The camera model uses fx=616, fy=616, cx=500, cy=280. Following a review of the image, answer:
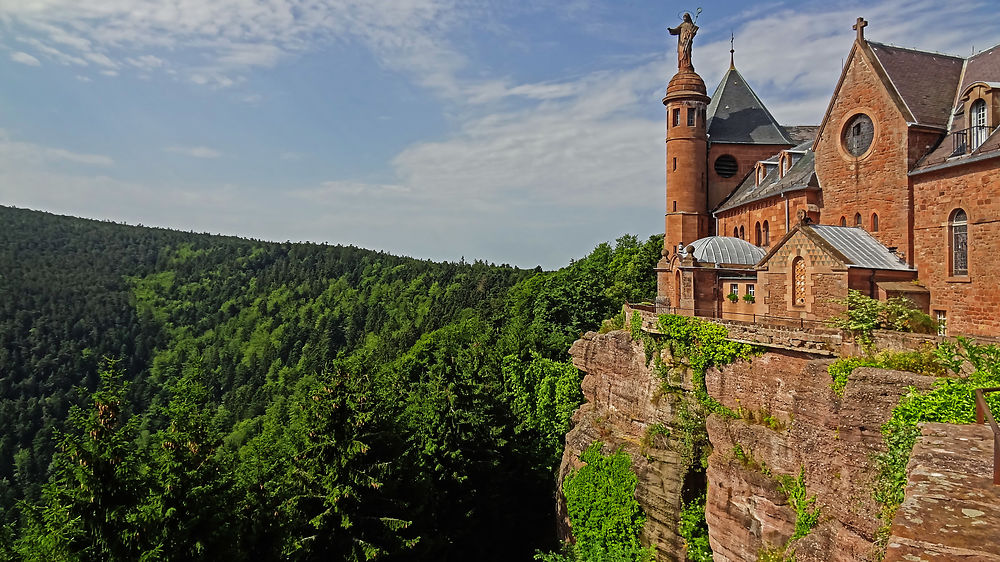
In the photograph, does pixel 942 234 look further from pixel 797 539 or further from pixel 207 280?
pixel 207 280

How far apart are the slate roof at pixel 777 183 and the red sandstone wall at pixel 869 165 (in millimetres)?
1158

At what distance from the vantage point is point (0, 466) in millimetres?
80000

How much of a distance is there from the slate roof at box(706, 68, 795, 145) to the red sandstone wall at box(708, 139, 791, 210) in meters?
0.33

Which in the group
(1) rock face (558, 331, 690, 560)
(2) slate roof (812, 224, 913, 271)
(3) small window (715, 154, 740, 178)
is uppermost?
(3) small window (715, 154, 740, 178)

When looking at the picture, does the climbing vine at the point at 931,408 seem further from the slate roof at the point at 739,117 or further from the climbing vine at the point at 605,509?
the slate roof at the point at 739,117

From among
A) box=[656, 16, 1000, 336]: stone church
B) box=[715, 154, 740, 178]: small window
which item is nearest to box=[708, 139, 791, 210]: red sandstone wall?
box=[715, 154, 740, 178]: small window

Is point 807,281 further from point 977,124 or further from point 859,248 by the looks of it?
point 977,124

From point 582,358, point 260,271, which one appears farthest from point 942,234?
point 260,271

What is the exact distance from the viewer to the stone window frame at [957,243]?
2120cm

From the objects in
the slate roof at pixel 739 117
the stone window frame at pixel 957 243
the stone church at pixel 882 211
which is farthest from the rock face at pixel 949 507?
the slate roof at pixel 739 117

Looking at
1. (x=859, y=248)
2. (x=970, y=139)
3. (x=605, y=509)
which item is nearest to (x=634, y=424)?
(x=605, y=509)

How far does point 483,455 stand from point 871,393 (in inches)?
939

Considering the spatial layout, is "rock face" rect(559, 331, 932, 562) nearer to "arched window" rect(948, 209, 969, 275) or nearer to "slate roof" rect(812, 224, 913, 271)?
"slate roof" rect(812, 224, 913, 271)

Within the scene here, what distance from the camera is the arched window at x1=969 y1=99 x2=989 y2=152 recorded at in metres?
21.1
